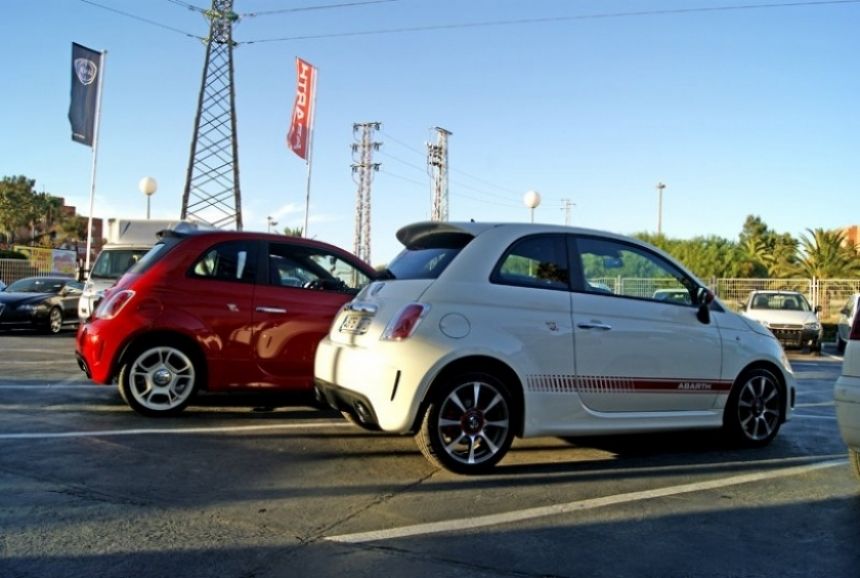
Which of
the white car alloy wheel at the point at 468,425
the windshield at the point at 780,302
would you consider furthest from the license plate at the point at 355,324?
the windshield at the point at 780,302

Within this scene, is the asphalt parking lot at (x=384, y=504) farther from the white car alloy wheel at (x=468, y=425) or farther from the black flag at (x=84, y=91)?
the black flag at (x=84, y=91)

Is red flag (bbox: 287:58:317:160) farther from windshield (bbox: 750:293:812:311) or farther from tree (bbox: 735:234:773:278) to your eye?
tree (bbox: 735:234:773:278)

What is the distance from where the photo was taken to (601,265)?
5832mm

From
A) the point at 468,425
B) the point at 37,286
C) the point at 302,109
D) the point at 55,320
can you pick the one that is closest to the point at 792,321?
the point at 468,425

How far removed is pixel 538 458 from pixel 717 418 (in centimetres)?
158

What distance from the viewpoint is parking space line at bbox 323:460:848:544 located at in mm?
3859

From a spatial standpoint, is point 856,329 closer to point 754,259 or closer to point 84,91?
point 84,91

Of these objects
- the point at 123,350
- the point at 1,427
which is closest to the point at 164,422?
the point at 123,350

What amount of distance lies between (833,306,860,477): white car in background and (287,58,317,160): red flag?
24.4 metres

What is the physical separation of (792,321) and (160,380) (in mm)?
15266

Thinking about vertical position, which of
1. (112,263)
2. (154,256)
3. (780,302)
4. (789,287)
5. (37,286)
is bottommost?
(37,286)

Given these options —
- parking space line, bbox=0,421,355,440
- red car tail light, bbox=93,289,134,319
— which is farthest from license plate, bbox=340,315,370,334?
red car tail light, bbox=93,289,134,319

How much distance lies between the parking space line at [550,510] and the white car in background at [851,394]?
73 cm

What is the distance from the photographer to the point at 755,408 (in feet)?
20.6
